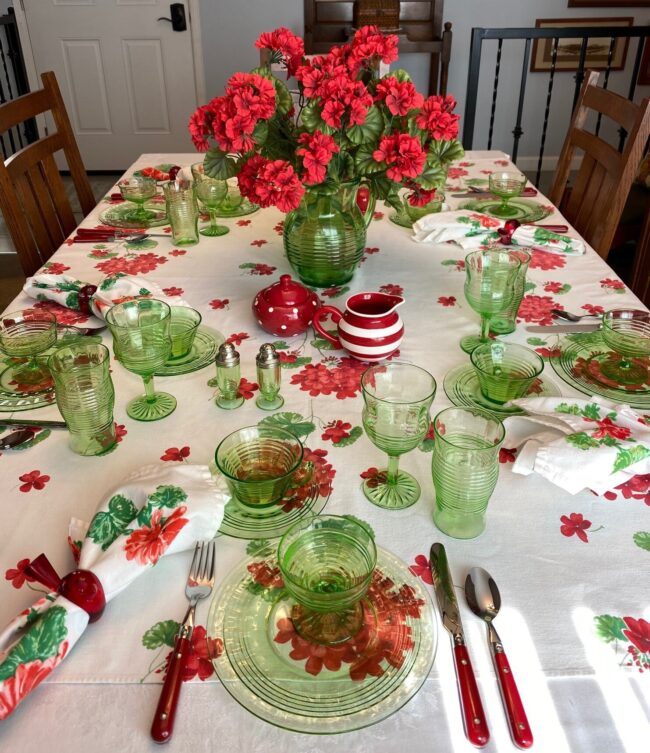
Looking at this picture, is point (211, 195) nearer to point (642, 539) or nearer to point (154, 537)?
point (154, 537)

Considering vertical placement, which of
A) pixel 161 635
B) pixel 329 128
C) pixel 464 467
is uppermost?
pixel 329 128

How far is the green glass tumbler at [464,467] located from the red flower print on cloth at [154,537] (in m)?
0.31

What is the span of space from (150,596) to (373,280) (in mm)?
860

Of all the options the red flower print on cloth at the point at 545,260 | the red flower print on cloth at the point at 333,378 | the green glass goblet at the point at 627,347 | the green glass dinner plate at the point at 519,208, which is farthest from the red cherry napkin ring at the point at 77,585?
the green glass dinner plate at the point at 519,208

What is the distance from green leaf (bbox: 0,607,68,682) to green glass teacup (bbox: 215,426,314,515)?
26 centimetres

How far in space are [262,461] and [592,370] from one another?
582 mm

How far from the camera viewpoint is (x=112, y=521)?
80 cm

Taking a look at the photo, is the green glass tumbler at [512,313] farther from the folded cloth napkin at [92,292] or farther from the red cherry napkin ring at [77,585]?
the red cherry napkin ring at [77,585]

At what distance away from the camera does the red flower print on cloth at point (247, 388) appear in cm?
108

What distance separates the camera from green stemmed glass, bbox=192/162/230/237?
65.0 inches

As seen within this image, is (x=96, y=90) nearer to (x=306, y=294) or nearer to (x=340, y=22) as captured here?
(x=340, y=22)

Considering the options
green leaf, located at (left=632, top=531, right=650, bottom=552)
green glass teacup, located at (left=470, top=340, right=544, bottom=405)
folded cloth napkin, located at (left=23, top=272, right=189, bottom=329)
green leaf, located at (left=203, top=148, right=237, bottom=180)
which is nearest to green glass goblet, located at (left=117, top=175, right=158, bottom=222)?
folded cloth napkin, located at (left=23, top=272, right=189, bottom=329)

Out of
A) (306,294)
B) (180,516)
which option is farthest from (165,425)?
(306,294)

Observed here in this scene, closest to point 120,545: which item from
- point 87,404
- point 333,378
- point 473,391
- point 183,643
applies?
point 183,643
